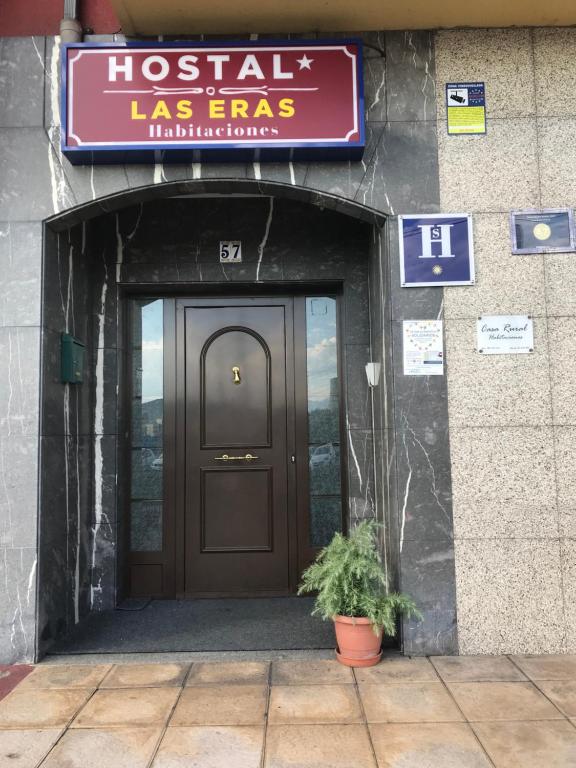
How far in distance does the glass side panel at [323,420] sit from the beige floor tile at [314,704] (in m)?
1.40

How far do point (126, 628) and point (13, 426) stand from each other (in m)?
1.38

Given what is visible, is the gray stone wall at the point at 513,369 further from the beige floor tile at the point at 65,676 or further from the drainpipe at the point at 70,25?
the drainpipe at the point at 70,25

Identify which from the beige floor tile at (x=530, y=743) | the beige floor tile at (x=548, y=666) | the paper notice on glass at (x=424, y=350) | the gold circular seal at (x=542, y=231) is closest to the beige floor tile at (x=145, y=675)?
the beige floor tile at (x=530, y=743)

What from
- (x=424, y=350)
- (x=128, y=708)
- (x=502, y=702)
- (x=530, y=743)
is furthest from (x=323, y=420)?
(x=530, y=743)

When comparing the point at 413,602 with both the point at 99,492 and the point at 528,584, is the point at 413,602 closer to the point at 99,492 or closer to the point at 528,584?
the point at 528,584

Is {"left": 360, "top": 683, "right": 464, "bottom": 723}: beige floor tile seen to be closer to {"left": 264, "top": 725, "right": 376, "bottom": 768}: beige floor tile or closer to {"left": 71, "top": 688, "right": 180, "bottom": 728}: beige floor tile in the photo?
{"left": 264, "top": 725, "right": 376, "bottom": 768}: beige floor tile

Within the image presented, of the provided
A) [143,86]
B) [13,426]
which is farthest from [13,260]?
[143,86]

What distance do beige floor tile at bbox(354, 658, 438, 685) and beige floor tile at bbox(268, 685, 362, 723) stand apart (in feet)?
0.49

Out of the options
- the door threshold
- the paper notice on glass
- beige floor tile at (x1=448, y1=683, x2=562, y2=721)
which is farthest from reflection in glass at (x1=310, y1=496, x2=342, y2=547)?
beige floor tile at (x1=448, y1=683, x2=562, y2=721)

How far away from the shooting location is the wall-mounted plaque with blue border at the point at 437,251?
10.2ft

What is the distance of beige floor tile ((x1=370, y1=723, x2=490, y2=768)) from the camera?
80.5 inches

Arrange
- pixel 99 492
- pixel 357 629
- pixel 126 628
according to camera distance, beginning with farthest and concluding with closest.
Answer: pixel 99 492 → pixel 126 628 → pixel 357 629

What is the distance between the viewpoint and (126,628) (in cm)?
341

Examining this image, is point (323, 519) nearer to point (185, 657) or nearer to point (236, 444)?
point (236, 444)
